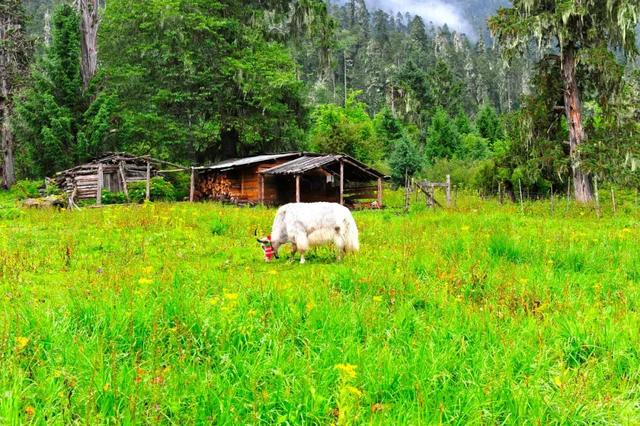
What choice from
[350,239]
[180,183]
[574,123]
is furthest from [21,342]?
[180,183]

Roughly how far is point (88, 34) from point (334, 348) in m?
37.4

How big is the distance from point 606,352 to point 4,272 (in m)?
8.65

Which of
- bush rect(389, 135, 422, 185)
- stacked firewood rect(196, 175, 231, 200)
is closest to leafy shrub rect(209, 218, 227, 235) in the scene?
stacked firewood rect(196, 175, 231, 200)

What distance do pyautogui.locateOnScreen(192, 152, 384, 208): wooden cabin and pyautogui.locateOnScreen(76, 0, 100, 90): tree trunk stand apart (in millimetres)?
11492

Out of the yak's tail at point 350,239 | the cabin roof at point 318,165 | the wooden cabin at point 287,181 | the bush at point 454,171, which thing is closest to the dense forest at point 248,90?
the bush at point 454,171

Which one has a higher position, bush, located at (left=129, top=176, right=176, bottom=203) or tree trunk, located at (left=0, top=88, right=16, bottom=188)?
tree trunk, located at (left=0, top=88, right=16, bottom=188)

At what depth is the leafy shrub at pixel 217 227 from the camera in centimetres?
1428

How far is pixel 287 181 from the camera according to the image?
111 feet

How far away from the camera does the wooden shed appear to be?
96.3ft

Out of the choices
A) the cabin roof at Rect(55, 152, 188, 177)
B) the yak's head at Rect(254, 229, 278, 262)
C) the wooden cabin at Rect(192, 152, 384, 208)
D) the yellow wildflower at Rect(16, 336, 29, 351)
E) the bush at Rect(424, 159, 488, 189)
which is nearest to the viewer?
the yellow wildflower at Rect(16, 336, 29, 351)

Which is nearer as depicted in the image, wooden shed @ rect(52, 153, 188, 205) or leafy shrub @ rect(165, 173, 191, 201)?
wooden shed @ rect(52, 153, 188, 205)

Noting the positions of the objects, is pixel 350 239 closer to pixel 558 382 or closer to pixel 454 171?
pixel 558 382

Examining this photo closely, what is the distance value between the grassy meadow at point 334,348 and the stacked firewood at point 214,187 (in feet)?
83.3

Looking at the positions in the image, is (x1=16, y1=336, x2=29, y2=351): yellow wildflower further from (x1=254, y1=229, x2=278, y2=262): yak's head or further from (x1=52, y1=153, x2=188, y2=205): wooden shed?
(x1=52, y1=153, x2=188, y2=205): wooden shed
